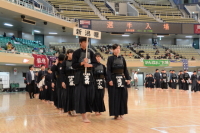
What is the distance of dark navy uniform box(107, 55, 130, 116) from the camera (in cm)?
553

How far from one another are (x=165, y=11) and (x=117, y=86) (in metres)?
31.4

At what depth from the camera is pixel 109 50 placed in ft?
95.9

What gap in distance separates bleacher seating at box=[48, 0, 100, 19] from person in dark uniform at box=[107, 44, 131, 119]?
22.7m

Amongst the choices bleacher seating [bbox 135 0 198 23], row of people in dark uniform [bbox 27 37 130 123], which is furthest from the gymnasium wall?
bleacher seating [bbox 135 0 198 23]

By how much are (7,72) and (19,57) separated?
369cm

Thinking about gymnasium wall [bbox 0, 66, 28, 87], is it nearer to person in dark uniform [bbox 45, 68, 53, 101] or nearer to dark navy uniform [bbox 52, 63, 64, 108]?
person in dark uniform [bbox 45, 68, 53, 101]

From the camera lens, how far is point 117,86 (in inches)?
220

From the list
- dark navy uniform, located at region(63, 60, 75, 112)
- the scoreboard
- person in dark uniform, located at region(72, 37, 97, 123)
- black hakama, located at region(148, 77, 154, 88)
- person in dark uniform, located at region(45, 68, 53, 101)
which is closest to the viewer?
person in dark uniform, located at region(72, 37, 97, 123)

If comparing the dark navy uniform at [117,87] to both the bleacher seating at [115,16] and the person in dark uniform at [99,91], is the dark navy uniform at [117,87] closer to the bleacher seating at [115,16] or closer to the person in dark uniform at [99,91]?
the person in dark uniform at [99,91]

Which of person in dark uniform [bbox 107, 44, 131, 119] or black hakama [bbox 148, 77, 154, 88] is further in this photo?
black hakama [bbox 148, 77, 154, 88]

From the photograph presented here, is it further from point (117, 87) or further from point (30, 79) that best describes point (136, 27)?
point (117, 87)

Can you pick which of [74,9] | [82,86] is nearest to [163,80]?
[74,9]

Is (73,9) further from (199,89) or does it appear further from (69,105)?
(69,105)

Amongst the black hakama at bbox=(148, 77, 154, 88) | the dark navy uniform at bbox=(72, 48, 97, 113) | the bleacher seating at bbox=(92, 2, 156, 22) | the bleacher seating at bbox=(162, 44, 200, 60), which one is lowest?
the black hakama at bbox=(148, 77, 154, 88)
